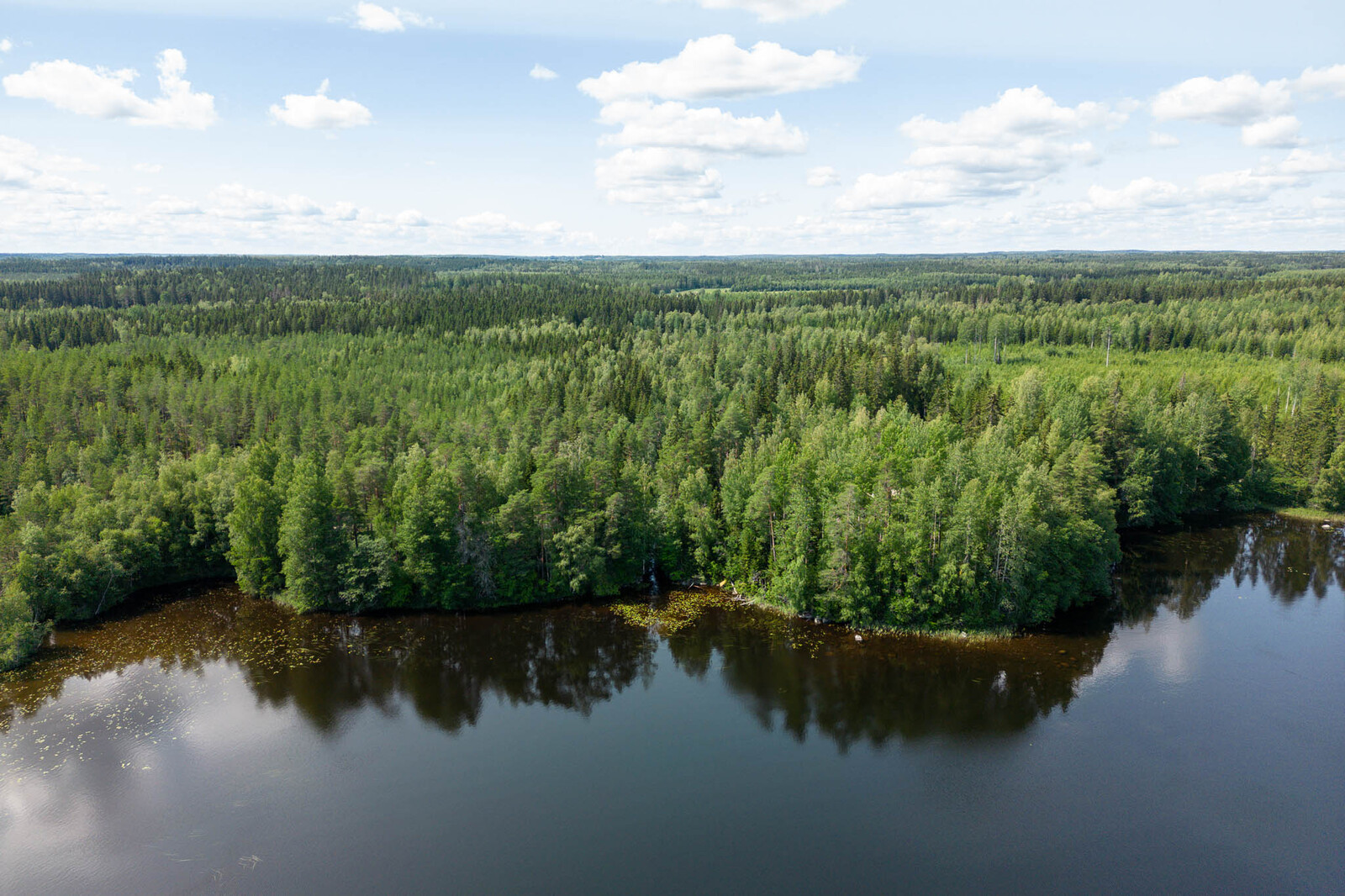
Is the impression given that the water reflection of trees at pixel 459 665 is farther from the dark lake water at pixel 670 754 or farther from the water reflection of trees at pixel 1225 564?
the water reflection of trees at pixel 1225 564

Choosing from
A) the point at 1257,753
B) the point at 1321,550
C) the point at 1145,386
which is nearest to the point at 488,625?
the point at 1257,753

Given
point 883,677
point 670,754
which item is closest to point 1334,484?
point 883,677

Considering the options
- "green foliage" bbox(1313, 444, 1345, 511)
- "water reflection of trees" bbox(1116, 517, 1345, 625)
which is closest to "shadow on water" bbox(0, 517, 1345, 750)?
"water reflection of trees" bbox(1116, 517, 1345, 625)

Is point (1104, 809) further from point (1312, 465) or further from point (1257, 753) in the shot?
point (1312, 465)

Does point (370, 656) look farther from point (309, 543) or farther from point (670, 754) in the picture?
point (670, 754)

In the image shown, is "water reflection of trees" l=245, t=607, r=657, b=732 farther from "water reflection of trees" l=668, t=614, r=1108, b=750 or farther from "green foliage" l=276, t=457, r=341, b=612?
"water reflection of trees" l=668, t=614, r=1108, b=750
